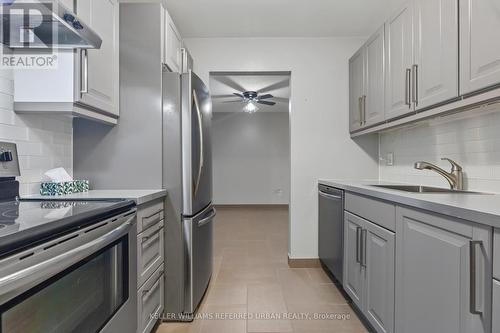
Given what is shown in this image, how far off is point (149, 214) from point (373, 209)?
137cm

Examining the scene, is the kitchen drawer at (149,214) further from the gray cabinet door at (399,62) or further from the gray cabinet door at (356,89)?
the gray cabinet door at (356,89)

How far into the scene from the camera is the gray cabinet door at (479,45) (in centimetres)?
125

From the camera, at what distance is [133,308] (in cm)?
147

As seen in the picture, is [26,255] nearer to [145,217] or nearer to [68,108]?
[145,217]

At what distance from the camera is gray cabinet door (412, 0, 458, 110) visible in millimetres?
1509

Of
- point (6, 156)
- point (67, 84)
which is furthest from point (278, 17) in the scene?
point (6, 156)

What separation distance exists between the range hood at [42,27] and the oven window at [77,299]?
1.01m

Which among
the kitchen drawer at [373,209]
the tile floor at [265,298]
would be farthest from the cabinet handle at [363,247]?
the tile floor at [265,298]

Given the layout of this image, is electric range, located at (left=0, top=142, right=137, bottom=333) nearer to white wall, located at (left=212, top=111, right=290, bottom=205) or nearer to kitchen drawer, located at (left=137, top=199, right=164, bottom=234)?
kitchen drawer, located at (left=137, top=199, right=164, bottom=234)

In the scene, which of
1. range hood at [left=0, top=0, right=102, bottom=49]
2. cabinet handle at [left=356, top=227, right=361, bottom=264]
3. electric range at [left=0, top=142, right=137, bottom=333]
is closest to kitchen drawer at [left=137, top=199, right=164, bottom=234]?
electric range at [left=0, top=142, right=137, bottom=333]

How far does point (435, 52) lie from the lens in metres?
1.65

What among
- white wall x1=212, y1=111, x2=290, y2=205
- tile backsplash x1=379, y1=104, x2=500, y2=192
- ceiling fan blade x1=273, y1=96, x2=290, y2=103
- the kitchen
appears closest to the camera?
the kitchen

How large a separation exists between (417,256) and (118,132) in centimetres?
198

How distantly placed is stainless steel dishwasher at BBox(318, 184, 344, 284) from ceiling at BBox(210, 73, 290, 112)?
1891 millimetres
